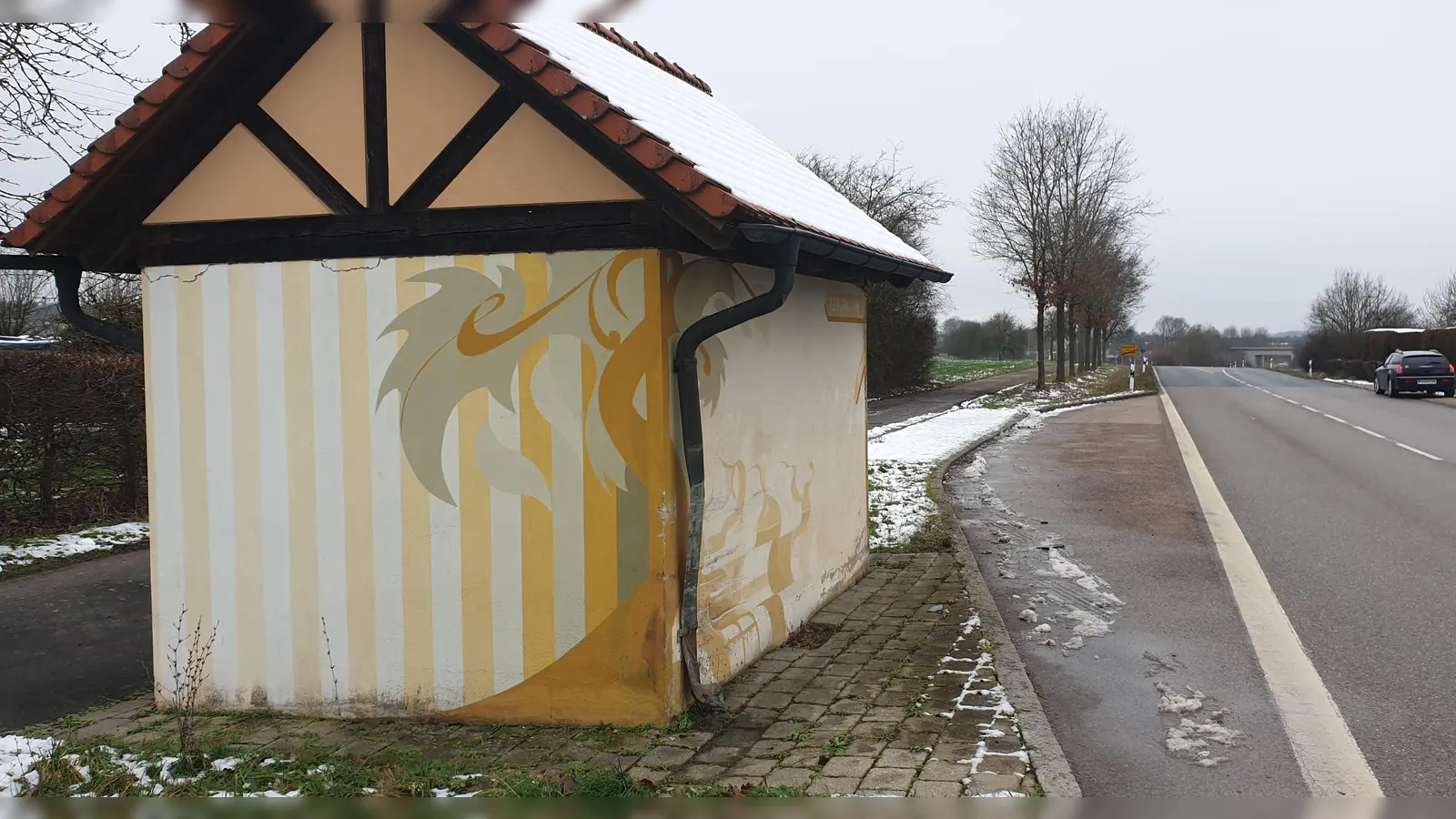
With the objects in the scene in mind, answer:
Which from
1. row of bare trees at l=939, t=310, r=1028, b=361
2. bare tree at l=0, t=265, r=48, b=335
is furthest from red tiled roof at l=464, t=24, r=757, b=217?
row of bare trees at l=939, t=310, r=1028, b=361

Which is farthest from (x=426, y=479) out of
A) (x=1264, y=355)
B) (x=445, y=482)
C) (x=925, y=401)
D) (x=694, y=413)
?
(x=1264, y=355)

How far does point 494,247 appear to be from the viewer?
5.52 metres

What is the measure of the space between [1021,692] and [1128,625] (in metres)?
2.04

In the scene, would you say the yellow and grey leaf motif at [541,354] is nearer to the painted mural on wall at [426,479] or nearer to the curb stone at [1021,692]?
the painted mural on wall at [426,479]

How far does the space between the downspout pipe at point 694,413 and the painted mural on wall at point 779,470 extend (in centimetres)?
22

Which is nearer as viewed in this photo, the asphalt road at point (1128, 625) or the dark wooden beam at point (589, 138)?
the asphalt road at point (1128, 625)

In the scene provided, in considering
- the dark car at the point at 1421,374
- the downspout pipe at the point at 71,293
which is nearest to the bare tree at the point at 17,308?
the downspout pipe at the point at 71,293

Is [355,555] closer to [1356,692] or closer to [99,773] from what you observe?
[99,773]

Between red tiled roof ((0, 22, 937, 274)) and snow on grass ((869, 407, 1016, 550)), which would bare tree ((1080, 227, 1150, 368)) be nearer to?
snow on grass ((869, 407, 1016, 550))

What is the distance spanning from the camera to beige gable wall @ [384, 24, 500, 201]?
18.1ft

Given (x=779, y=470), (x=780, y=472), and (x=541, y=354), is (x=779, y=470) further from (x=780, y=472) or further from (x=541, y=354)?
(x=541, y=354)

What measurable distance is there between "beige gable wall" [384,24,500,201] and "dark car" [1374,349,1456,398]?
36.3 m

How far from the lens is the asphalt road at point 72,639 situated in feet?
21.0

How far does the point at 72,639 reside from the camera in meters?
7.75
